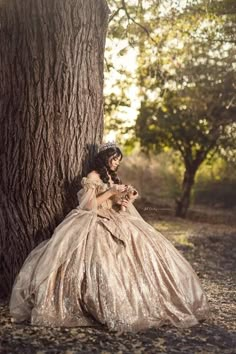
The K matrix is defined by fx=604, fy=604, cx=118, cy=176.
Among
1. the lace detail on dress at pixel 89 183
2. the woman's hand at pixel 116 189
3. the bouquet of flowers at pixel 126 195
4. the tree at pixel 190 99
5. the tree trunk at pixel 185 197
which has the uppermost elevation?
the tree at pixel 190 99

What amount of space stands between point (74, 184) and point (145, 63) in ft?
36.6

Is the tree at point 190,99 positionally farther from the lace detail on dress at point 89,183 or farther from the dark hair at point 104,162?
the lace detail on dress at point 89,183

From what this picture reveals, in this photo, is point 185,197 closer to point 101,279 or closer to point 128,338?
point 101,279

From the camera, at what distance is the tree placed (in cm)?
1378

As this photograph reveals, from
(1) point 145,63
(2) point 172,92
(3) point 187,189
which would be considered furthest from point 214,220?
(1) point 145,63

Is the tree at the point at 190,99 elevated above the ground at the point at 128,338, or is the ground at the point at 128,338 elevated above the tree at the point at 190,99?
the tree at the point at 190,99

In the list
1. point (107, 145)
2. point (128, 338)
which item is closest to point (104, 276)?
point (128, 338)

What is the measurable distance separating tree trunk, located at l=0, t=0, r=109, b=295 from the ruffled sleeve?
0.26m

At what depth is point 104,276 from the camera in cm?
453

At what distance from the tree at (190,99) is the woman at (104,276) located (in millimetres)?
7717

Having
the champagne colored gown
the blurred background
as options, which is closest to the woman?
the champagne colored gown

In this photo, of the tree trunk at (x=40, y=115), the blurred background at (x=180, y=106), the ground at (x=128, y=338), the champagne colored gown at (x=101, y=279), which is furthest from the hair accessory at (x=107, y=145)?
the blurred background at (x=180, y=106)

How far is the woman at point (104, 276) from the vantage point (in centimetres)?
451

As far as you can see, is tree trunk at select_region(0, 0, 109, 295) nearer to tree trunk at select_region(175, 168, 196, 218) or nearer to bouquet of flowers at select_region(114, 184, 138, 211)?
bouquet of flowers at select_region(114, 184, 138, 211)
